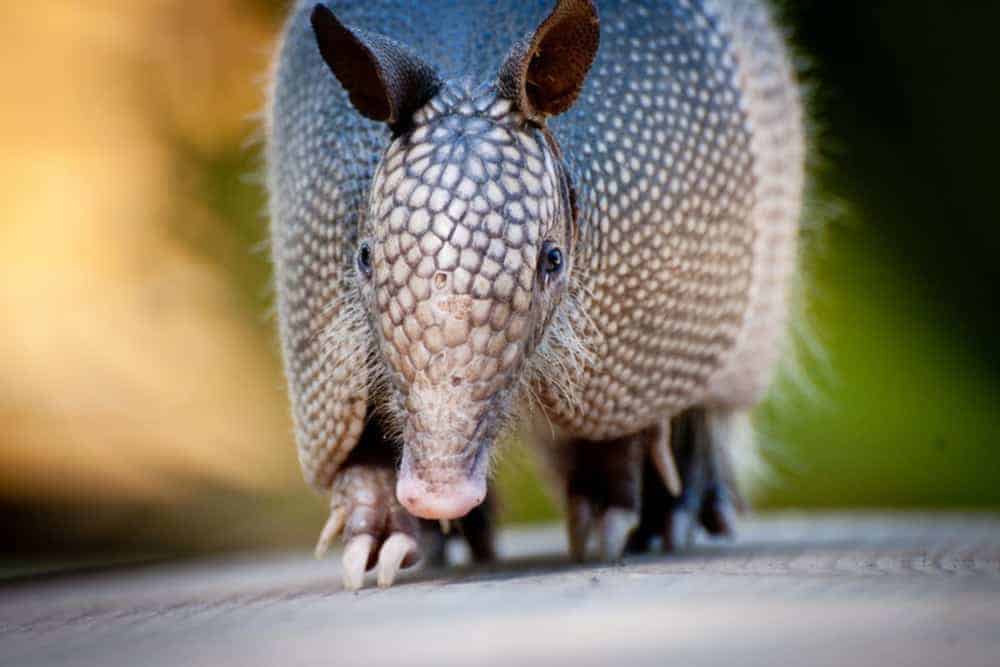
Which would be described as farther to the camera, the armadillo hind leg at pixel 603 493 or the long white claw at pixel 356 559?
the armadillo hind leg at pixel 603 493

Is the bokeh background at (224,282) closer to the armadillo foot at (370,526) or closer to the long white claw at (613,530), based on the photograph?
the long white claw at (613,530)

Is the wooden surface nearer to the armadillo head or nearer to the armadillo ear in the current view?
the armadillo head

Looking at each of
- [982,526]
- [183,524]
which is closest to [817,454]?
[982,526]

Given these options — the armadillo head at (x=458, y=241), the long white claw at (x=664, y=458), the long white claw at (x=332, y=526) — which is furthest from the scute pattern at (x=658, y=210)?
the long white claw at (x=332, y=526)

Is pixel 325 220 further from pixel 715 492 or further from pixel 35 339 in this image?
pixel 35 339

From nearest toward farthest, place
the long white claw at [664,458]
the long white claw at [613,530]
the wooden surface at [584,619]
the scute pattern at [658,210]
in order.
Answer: the wooden surface at [584,619], the scute pattern at [658,210], the long white claw at [613,530], the long white claw at [664,458]

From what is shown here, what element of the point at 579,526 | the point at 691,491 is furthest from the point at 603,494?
the point at 691,491

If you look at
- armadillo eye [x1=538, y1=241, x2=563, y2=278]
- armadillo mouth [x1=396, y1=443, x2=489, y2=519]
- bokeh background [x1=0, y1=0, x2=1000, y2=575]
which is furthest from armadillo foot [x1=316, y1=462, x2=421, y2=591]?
bokeh background [x1=0, y1=0, x2=1000, y2=575]

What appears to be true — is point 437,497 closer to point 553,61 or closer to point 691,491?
point 553,61

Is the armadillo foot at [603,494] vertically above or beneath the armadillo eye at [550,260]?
beneath
